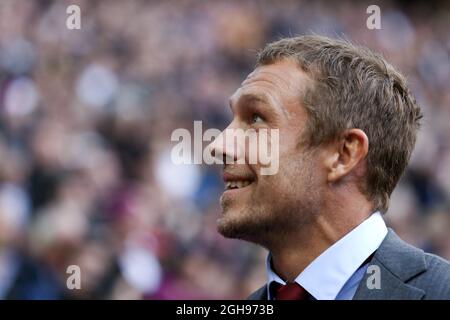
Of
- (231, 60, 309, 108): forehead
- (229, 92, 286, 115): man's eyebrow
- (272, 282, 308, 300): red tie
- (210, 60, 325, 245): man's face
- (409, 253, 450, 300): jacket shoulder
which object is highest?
(231, 60, 309, 108): forehead

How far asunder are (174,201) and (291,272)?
A: 296 centimetres

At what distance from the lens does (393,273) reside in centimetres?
190

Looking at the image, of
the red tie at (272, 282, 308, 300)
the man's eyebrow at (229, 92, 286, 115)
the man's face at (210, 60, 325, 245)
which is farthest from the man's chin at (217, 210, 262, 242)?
the man's eyebrow at (229, 92, 286, 115)

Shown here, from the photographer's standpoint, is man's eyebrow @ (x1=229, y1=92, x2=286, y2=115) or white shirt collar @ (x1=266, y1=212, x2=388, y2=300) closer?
white shirt collar @ (x1=266, y1=212, x2=388, y2=300)

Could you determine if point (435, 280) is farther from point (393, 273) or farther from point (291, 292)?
point (291, 292)

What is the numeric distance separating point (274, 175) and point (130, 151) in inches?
121

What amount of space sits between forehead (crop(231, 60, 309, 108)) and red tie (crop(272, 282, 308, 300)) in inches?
17.4

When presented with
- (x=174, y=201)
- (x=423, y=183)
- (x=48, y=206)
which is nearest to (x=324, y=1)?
(x=423, y=183)

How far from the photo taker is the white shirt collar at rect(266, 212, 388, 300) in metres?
1.94

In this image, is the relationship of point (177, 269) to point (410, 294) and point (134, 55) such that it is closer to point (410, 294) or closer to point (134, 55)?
point (134, 55)

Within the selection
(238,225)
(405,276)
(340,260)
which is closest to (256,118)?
(238,225)

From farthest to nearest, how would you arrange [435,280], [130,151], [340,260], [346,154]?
[130,151] < [346,154] < [340,260] < [435,280]

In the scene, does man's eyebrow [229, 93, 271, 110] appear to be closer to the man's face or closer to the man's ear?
the man's face

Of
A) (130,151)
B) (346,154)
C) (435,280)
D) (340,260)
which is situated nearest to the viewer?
(435,280)
